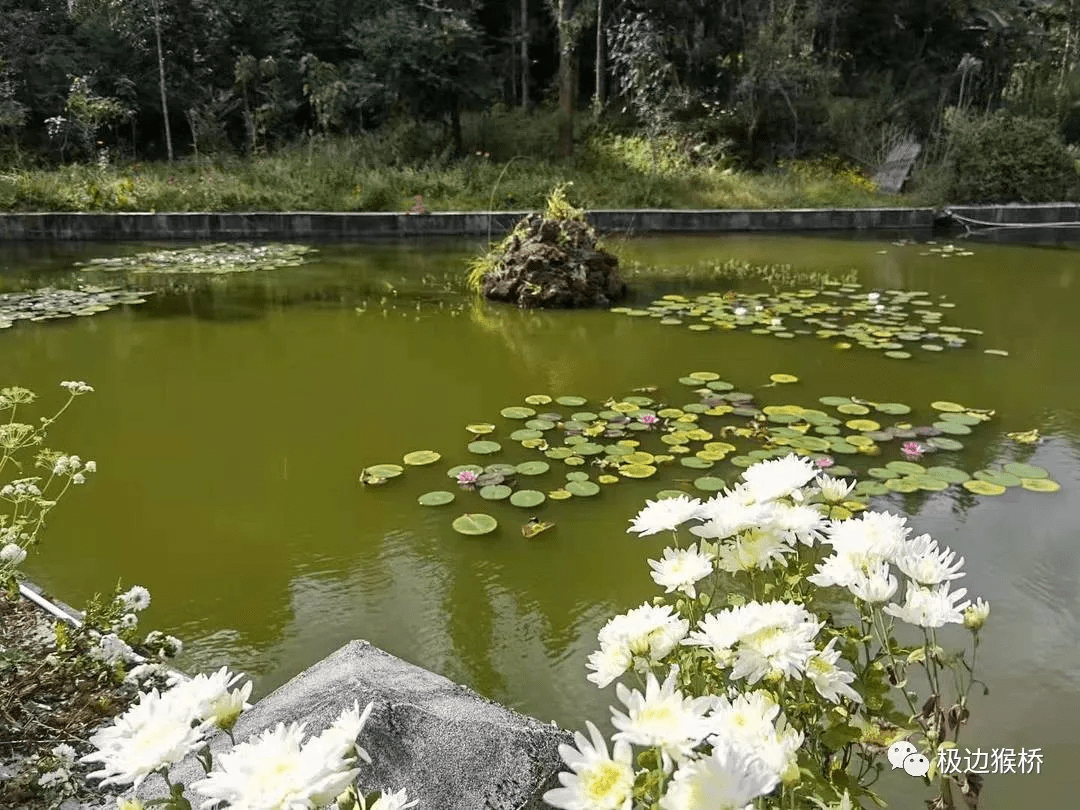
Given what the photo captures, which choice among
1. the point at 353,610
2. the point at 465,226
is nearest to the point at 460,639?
the point at 353,610

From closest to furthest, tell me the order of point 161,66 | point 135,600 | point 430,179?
1. point 135,600
2. point 430,179
3. point 161,66

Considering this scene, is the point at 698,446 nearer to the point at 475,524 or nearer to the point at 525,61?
the point at 475,524

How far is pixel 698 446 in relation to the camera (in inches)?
137

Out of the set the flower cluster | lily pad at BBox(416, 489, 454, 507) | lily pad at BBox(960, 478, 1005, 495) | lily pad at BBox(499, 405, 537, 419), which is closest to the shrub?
lily pad at BBox(960, 478, 1005, 495)

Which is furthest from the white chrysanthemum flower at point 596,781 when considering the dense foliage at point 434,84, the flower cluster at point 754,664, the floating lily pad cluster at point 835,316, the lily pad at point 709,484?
the dense foliage at point 434,84

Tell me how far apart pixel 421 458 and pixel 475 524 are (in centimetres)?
65

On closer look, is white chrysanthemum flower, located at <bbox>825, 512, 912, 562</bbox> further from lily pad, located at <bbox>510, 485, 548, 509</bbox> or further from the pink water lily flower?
the pink water lily flower

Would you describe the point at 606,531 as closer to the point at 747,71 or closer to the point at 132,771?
the point at 132,771

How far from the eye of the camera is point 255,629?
2260 mm

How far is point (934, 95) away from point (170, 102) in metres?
13.5

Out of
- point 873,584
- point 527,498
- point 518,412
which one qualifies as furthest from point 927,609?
point 518,412

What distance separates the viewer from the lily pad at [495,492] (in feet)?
9.81

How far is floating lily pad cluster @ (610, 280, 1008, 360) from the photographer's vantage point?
523 centimetres

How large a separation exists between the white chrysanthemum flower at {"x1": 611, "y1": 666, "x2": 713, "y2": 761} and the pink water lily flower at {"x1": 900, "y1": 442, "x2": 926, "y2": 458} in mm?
2874
